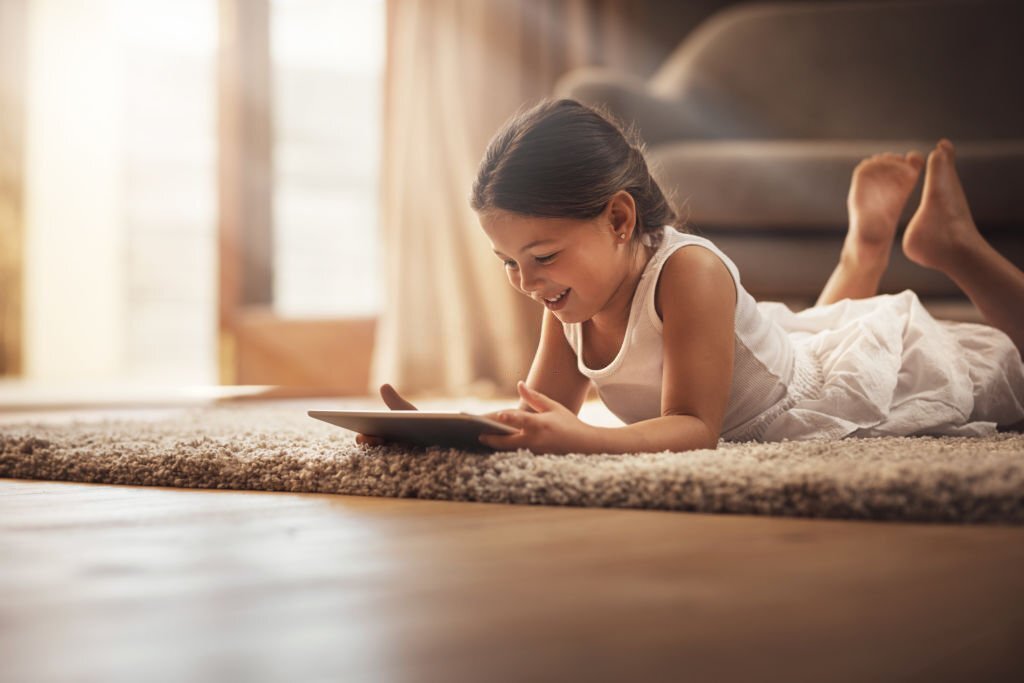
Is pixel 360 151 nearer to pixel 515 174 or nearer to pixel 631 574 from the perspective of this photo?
pixel 515 174

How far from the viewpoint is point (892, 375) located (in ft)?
3.96

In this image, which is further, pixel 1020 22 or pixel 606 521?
pixel 1020 22

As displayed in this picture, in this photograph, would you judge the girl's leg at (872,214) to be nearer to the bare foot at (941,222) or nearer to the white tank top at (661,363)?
the bare foot at (941,222)

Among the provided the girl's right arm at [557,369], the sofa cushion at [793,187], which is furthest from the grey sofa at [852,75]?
the girl's right arm at [557,369]

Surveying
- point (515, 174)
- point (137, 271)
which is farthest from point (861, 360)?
point (137, 271)

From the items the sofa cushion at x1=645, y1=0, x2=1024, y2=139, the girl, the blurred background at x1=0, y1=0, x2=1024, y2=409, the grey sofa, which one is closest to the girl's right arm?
the girl

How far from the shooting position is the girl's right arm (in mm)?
1227

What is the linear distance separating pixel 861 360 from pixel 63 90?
3350 millimetres

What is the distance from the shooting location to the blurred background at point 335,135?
2.92 metres

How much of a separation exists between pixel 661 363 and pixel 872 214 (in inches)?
23.2

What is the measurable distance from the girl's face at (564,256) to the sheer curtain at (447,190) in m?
1.82

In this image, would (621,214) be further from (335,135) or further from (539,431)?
(335,135)

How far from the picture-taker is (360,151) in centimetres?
342

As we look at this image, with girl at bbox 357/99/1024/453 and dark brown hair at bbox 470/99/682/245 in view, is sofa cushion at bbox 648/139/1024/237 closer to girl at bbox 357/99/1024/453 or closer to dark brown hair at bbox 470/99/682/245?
girl at bbox 357/99/1024/453
